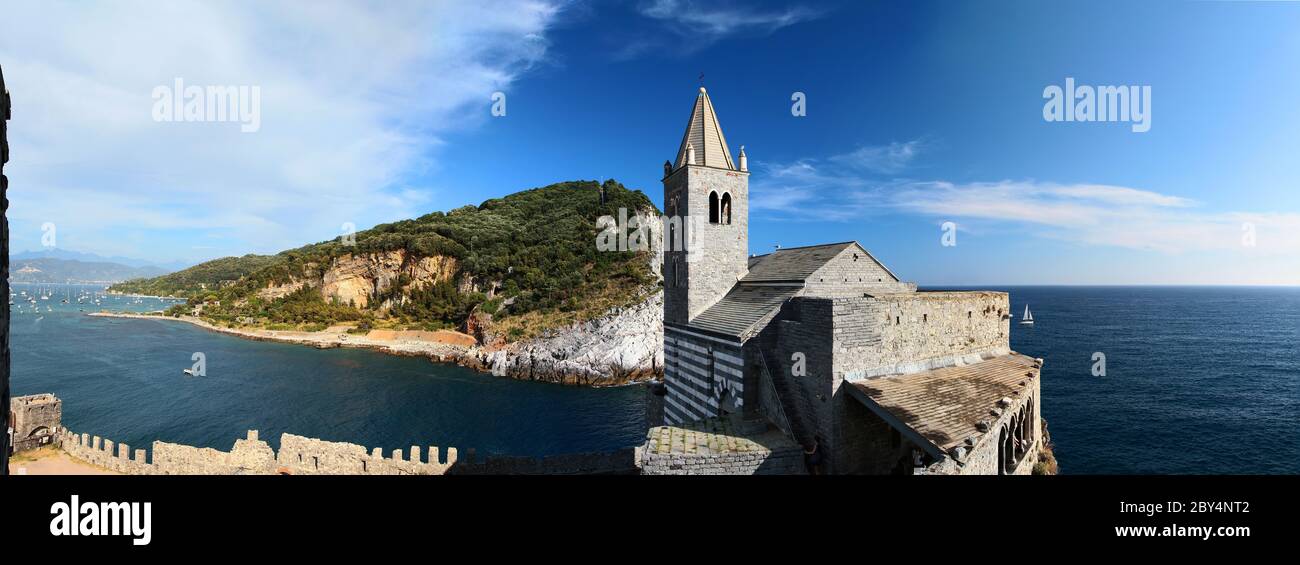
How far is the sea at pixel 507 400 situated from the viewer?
1177 inches

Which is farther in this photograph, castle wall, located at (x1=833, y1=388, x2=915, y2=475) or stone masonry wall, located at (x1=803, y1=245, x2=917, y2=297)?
stone masonry wall, located at (x1=803, y1=245, x2=917, y2=297)

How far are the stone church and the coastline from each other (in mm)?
27073

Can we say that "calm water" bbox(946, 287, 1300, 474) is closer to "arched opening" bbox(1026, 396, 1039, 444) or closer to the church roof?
"arched opening" bbox(1026, 396, 1039, 444)

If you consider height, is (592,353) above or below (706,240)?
below

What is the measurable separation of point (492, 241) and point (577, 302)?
80.5 ft

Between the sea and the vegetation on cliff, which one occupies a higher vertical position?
the vegetation on cliff

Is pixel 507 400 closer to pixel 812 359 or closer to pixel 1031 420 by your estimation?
pixel 812 359

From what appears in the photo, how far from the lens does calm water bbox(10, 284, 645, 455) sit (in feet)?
106

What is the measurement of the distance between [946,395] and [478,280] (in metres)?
69.9

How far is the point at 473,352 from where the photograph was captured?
5759cm

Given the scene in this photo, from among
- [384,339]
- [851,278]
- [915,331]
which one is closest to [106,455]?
[851,278]

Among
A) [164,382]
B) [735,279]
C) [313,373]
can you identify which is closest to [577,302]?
[313,373]

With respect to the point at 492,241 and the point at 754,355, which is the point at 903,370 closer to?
the point at 754,355

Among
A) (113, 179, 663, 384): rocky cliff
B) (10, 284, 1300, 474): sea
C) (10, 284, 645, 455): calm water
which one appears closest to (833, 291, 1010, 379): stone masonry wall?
(10, 284, 1300, 474): sea
